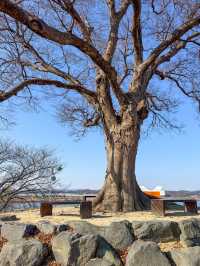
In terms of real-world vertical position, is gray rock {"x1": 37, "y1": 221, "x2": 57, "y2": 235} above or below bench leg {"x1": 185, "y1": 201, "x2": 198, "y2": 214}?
below

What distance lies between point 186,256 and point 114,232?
1273 millimetres

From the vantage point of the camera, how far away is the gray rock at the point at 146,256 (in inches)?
257

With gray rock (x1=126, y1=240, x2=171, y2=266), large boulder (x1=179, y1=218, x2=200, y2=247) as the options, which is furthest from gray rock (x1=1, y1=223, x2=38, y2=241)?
large boulder (x1=179, y1=218, x2=200, y2=247)

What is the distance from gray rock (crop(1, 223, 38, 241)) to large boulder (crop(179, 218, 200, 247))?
258cm

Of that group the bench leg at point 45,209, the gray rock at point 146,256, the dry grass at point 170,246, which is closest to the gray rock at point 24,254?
the gray rock at point 146,256

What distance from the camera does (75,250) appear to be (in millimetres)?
6793

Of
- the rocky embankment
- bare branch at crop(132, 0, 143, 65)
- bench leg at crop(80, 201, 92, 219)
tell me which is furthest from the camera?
bare branch at crop(132, 0, 143, 65)

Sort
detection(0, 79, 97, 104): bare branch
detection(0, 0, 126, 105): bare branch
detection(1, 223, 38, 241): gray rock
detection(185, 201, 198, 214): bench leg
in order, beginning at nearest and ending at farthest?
detection(1, 223, 38, 241): gray rock
detection(0, 0, 126, 105): bare branch
detection(185, 201, 198, 214): bench leg
detection(0, 79, 97, 104): bare branch

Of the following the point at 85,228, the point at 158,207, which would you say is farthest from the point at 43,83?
the point at 85,228

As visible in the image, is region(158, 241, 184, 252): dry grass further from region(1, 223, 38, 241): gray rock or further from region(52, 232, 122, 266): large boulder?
region(1, 223, 38, 241): gray rock

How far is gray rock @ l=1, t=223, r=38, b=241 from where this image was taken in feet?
24.8

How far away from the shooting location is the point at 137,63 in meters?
13.1

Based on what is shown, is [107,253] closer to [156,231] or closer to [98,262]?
[98,262]

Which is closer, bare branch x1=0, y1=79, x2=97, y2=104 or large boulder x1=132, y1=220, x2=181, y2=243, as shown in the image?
large boulder x1=132, y1=220, x2=181, y2=243
